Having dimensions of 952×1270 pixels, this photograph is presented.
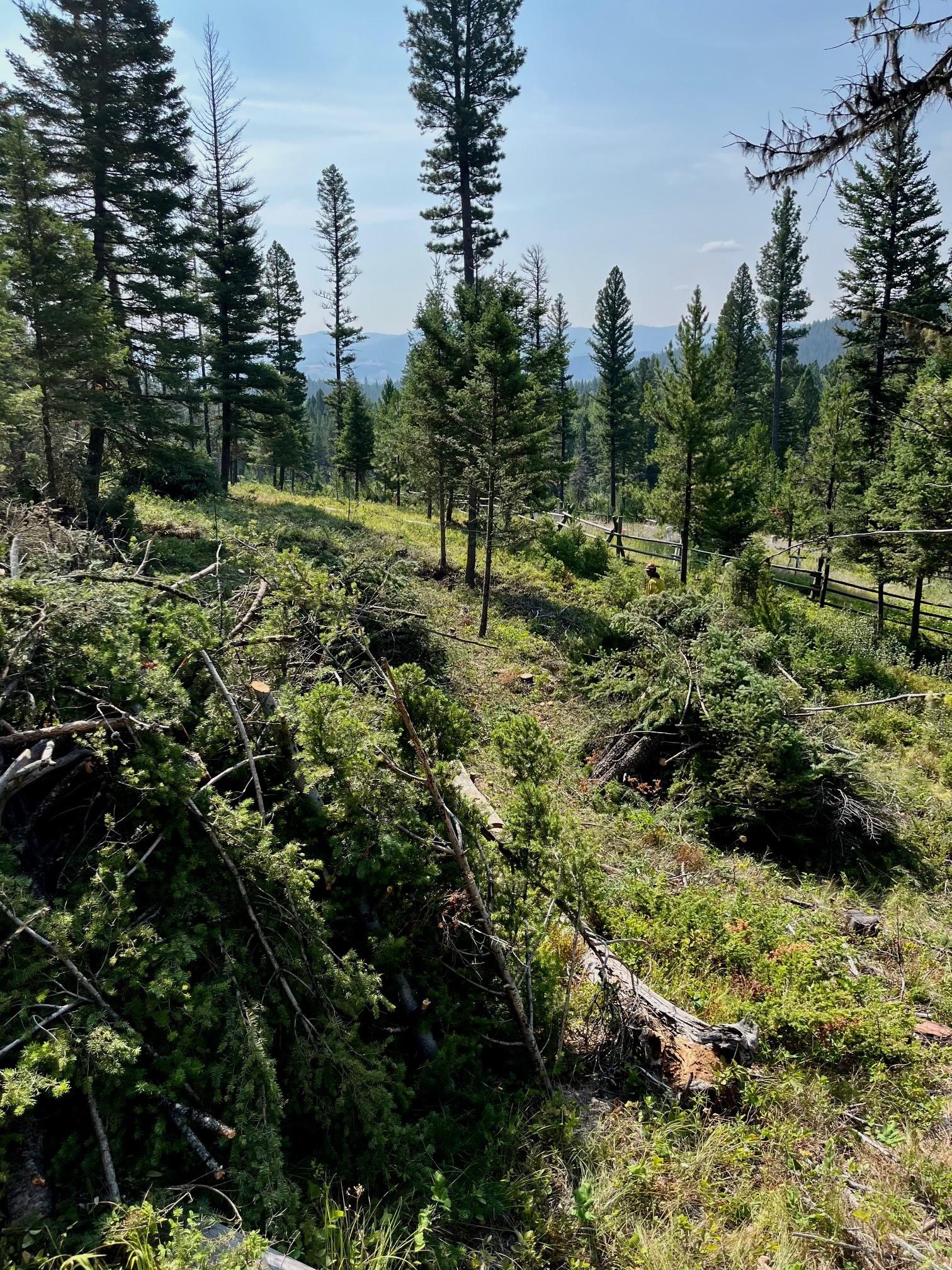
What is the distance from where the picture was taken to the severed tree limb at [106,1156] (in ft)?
6.89

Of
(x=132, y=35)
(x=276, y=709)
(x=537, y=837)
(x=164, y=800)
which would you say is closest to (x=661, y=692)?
(x=537, y=837)

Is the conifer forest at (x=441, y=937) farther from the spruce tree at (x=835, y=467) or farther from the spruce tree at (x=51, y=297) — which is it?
the spruce tree at (x=835, y=467)

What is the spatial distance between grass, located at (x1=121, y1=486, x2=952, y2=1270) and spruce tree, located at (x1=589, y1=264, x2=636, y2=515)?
3380cm

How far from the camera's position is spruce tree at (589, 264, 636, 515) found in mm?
37062

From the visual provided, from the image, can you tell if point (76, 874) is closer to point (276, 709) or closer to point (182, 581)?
point (276, 709)

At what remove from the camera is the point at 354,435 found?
1350 inches

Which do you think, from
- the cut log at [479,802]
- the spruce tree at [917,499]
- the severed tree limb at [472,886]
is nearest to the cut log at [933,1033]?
the severed tree limb at [472,886]

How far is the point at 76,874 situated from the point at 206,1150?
1185mm

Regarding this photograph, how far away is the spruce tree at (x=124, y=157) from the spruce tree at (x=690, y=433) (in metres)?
13.1

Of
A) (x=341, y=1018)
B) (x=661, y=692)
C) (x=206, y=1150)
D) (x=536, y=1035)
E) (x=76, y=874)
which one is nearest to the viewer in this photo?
(x=206, y=1150)

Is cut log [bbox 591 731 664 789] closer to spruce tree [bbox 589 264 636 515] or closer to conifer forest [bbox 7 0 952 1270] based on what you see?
conifer forest [bbox 7 0 952 1270]

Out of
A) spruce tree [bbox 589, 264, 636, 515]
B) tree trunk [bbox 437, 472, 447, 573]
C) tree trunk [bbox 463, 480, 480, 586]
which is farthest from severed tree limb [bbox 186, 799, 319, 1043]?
spruce tree [bbox 589, 264, 636, 515]

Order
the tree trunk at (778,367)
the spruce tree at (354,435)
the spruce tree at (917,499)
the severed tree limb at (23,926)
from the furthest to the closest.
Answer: the tree trunk at (778,367)
the spruce tree at (354,435)
the spruce tree at (917,499)
the severed tree limb at (23,926)

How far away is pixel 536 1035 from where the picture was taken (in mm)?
3855
